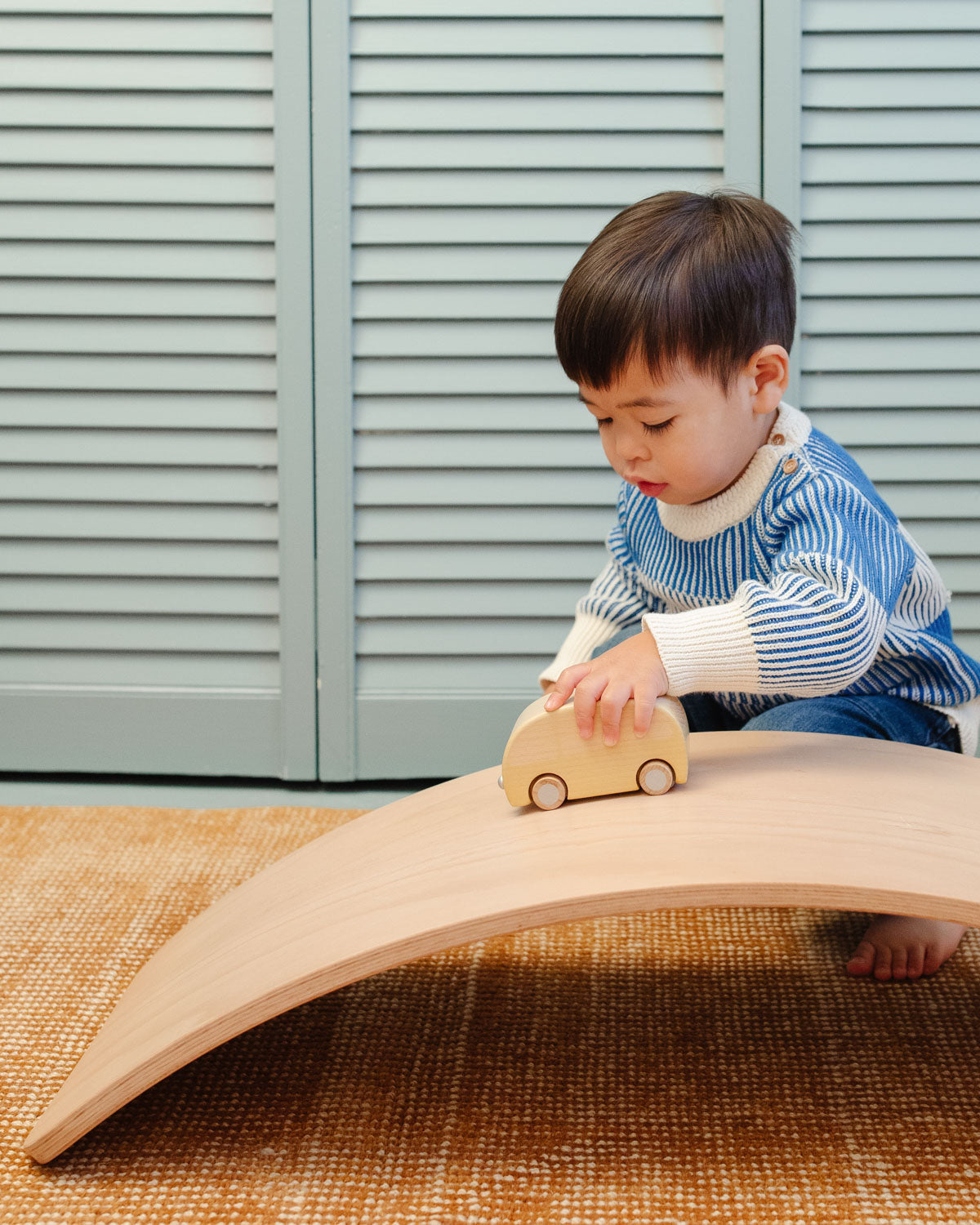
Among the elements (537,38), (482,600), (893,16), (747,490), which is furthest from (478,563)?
(893,16)

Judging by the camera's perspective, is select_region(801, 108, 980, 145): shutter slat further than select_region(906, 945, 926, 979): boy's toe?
Yes

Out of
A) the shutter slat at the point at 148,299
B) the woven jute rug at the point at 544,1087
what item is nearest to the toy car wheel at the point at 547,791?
the woven jute rug at the point at 544,1087

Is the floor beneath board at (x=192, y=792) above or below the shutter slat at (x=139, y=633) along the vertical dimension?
below

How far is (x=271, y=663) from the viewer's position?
1.56 m

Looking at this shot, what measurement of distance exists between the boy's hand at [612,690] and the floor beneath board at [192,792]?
73 centimetres

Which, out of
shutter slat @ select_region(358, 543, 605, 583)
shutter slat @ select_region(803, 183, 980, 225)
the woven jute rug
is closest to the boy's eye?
the woven jute rug

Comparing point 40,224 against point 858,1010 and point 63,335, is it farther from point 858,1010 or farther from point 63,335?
point 858,1010

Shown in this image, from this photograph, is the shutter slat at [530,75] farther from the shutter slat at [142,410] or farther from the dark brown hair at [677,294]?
the dark brown hair at [677,294]

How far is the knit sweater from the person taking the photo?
2.81 feet

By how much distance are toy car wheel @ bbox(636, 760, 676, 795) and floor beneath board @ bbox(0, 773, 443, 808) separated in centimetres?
74

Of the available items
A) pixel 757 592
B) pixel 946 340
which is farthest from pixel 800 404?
pixel 757 592

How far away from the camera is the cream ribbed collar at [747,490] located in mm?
992

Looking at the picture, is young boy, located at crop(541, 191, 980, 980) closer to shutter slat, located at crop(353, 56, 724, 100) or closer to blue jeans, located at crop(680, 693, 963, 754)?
blue jeans, located at crop(680, 693, 963, 754)

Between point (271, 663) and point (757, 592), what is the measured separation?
0.87 meters
